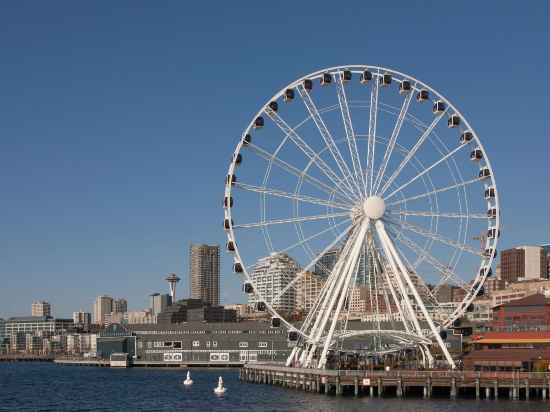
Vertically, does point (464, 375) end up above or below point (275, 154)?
below

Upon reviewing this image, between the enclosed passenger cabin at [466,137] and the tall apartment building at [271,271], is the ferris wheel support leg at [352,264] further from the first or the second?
the enclosed passenger cabin at [466,137]

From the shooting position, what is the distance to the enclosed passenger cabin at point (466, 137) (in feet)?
311

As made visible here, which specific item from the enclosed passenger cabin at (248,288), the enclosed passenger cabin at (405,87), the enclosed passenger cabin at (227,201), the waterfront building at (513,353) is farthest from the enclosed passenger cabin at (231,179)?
the waterfront building at (513,353)

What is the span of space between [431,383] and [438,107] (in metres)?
26.5

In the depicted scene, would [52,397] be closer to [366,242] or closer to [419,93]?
[366,242]

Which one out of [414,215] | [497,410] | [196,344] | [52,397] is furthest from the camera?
[196,344]

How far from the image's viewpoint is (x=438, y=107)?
9412 centimetres

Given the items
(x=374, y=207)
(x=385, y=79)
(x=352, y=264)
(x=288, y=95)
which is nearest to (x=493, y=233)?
(x=374, y=207)

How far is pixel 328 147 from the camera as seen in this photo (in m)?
88.2

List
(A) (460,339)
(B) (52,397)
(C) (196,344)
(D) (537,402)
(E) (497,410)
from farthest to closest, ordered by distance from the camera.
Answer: (C) (196,344) < (A) (460,339) < (B) (52,397) < (D) (537,402) < (E) (497,410)

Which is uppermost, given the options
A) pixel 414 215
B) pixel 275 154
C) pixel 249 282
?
pixel 275 154

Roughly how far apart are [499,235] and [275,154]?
24.6 metres

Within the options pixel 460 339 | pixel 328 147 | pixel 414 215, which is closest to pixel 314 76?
pixel 328 147

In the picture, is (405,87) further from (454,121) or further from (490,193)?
(490,193)
